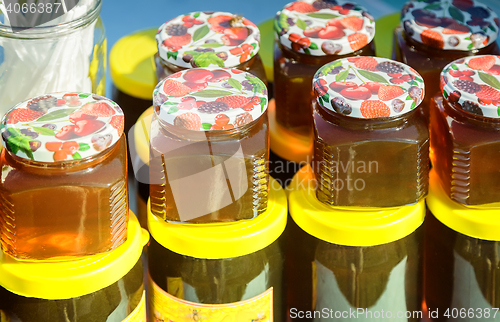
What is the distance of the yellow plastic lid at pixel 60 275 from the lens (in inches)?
36.5

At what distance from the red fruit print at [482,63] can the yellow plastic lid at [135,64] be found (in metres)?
0.60

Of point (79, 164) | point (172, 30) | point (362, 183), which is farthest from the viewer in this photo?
point (172, 30)

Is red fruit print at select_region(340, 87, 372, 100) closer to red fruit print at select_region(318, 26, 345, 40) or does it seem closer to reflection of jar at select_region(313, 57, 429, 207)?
reflection of jar at select_region(313, 57, 429, 207)

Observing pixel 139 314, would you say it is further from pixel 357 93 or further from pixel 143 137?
pixel 357 93

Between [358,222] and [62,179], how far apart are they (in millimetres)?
438

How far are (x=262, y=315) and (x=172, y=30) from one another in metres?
0.49

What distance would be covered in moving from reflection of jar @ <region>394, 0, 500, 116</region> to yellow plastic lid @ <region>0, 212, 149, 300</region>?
0.55m

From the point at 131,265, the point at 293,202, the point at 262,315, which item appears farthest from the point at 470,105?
the point at 131,265

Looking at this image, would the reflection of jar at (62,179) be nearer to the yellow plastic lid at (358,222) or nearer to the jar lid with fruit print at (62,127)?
the jar lid with fruit print at (62,127)

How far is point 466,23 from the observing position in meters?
1.17

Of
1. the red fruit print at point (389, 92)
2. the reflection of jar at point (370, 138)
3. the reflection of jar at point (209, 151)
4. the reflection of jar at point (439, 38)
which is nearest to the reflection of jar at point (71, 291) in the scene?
the reflection of jar at point (209, 151)

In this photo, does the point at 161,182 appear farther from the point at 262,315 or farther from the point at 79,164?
the point at 262,315

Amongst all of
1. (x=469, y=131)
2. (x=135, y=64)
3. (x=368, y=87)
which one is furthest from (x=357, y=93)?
(x=135, y=64)

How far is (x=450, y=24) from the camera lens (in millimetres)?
1167
